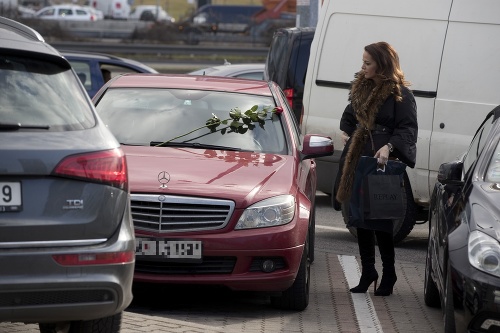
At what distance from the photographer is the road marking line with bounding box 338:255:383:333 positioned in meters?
7.88

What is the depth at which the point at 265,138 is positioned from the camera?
29.6 feet

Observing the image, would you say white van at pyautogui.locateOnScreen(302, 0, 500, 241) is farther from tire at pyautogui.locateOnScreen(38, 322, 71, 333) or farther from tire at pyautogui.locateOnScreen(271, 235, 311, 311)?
tire at pyautogui.locateOnScreen(38, 322, 71, 333)

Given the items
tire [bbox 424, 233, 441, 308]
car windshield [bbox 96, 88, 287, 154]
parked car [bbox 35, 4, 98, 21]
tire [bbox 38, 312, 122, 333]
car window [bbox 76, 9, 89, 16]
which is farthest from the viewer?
car window [bbox 76, 9, 89, 16]

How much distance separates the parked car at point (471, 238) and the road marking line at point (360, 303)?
0.49m

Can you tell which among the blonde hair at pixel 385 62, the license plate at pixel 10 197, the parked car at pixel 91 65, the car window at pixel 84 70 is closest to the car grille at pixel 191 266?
the blonde hair at pixel 385 62

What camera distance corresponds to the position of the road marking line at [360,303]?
7.88 m

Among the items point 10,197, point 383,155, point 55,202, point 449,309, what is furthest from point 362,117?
point 10,197

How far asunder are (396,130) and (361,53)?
3338 millimetres

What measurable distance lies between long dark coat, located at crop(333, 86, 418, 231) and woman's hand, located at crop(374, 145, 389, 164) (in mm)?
94

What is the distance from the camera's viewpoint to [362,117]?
351 inches

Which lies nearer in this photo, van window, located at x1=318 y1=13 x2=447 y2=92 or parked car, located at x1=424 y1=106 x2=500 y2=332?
parked car, located at x1=424 y1=106 x2=500 y2=332

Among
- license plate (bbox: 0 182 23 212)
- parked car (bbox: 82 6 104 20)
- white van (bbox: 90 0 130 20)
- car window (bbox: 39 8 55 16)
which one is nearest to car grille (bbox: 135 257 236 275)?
license plate (bbox: 0 182 23 212)

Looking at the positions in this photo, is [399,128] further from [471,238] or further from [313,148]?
[471,238]

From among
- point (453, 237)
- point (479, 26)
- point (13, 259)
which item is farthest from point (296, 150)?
point (13, 259)
